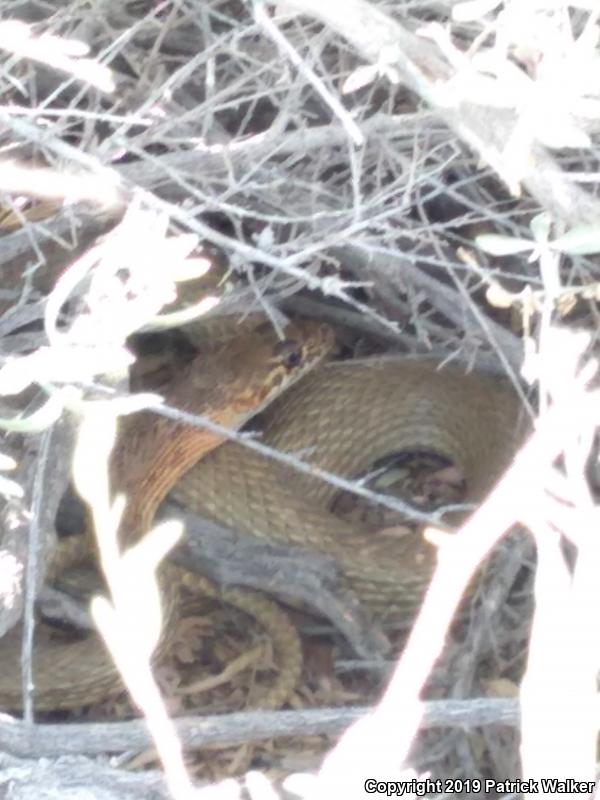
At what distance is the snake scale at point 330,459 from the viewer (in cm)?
304

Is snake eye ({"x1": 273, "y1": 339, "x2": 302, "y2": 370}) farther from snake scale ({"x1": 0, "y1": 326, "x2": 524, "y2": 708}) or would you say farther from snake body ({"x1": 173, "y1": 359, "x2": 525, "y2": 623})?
snake body ({"x1": 173, "y1": 359, "x2": 525, "y2": 623})

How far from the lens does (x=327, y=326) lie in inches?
127

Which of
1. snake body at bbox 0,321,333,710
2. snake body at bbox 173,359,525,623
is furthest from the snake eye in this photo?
snake body at bbox 173,359,525,623

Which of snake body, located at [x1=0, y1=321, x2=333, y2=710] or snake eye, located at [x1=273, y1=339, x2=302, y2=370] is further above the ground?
snake eye, located at [x1=273, y1=339, x2=302, y2=370]

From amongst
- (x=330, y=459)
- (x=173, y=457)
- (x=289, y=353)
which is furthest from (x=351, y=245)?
(x=330, y=459)

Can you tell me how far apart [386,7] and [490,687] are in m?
1.40

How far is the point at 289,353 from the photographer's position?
10.5ft

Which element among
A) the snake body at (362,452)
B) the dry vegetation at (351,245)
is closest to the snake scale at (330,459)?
the snake body at (362,452)

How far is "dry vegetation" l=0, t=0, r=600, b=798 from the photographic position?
133 centimetres

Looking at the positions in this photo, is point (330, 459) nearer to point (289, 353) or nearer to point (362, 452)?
point (362, 452)

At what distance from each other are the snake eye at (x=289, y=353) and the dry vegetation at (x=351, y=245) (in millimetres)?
98

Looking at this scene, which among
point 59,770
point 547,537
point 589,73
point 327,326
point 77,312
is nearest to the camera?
point 547,537

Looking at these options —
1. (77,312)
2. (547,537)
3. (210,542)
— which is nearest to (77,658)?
(210,542)

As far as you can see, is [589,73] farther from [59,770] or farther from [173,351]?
[173,351]
